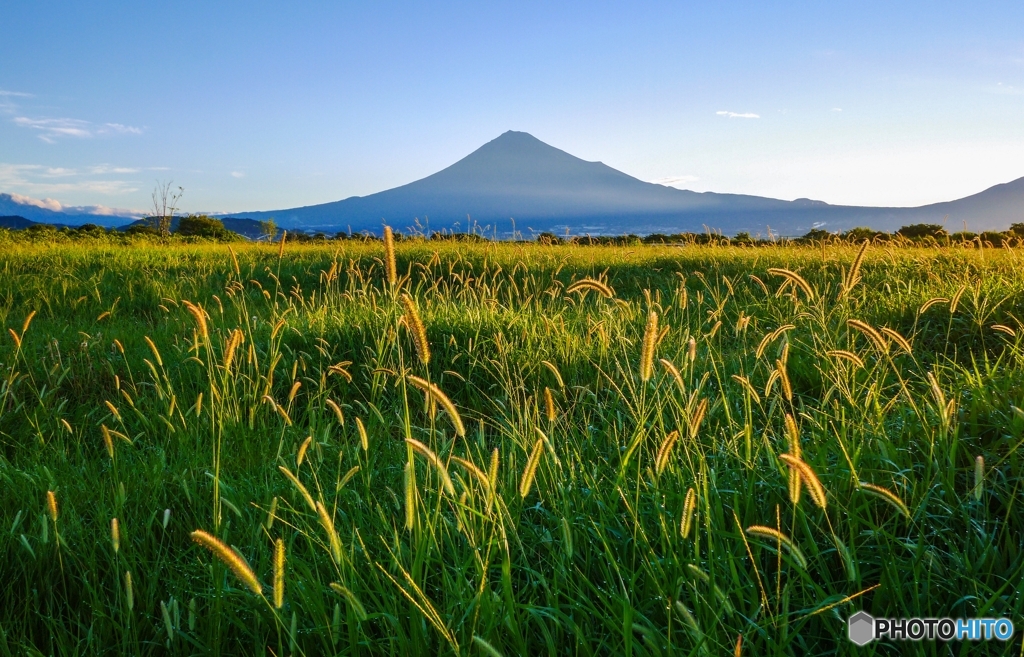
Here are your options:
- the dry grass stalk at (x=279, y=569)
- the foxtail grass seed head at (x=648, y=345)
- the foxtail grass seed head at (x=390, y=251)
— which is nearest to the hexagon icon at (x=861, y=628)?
the foxtail grass seed head at (x=648, y=345)

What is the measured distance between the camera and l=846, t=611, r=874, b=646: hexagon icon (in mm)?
1434

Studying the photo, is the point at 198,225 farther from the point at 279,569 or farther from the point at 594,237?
the point at 279,569

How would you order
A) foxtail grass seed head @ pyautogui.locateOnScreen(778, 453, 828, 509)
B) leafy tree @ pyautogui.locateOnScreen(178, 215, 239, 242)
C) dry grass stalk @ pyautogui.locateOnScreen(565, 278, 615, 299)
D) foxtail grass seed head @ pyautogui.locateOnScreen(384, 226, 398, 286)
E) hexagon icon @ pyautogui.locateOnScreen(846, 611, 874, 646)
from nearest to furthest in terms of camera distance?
foxtail grass seed head @ pyautogui.locateOnScreen(778, 453, 828, 509), hexagon icon @ pyautogui.locateOnScreen(846, 611, 874, 646), foxtail grass seed head @ pyautogui.locateOnScreen(384, 226, 398, 286), dry grass stalk @ pyautogui.locateOnScreen(565, 278, 615, 299), leafy tree @ pyautogui.locateOnScreen(178, 215, 239, 242)

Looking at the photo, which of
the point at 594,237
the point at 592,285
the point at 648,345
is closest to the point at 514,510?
the point at 648,345

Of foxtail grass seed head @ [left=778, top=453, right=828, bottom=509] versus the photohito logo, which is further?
the photohito logo

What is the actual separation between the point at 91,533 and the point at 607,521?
1.73 m

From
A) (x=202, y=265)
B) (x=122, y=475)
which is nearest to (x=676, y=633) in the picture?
(x=122, y=475)

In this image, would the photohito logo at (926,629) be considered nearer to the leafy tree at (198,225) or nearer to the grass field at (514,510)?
the grass field at (514,510)

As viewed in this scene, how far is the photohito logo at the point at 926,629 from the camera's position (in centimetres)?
145

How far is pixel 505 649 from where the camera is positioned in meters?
1.55

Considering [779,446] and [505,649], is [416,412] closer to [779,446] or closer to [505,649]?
[779,446]

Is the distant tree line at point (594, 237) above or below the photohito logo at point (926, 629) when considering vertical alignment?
above

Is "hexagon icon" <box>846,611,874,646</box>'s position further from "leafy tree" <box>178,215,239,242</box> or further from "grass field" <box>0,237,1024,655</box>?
"leafy tree" <box>178,215,239,242</box>

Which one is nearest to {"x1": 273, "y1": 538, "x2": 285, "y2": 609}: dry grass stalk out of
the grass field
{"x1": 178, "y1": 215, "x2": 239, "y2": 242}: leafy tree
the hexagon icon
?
the grass field
